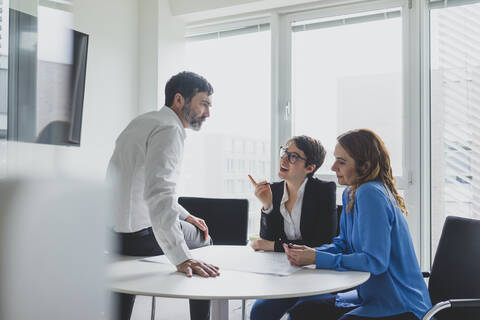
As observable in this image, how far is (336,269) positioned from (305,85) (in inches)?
82.3

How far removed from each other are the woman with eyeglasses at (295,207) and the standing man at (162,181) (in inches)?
11.4

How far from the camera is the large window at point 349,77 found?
2973mm

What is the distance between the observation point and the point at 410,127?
2879 millimetres

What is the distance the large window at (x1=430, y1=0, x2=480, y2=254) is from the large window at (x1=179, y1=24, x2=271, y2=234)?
46.3 inches

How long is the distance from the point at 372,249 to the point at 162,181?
2.23 feet

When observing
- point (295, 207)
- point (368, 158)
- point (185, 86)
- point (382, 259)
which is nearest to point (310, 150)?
point (295, 207)

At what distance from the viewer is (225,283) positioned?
119 centimetres

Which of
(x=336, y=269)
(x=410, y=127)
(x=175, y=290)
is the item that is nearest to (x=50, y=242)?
(x=175, y=290)

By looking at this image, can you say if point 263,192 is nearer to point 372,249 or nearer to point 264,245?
point 264,245

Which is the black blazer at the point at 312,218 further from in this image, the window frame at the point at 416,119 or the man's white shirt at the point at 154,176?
the window frame at the point at 416,119

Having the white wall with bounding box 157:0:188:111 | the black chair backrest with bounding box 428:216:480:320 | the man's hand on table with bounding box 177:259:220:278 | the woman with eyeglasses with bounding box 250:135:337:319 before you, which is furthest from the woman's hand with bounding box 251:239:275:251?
the white wall with bounding box 157:0:188:111

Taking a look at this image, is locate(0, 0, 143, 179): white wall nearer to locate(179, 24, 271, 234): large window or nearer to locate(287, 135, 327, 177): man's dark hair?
locate(179, 24, 271, 234): large window

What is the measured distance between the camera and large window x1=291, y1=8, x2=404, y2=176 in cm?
297

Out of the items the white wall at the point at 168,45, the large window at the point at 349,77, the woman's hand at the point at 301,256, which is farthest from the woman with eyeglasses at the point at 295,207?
the white wall at the point at 168,45
